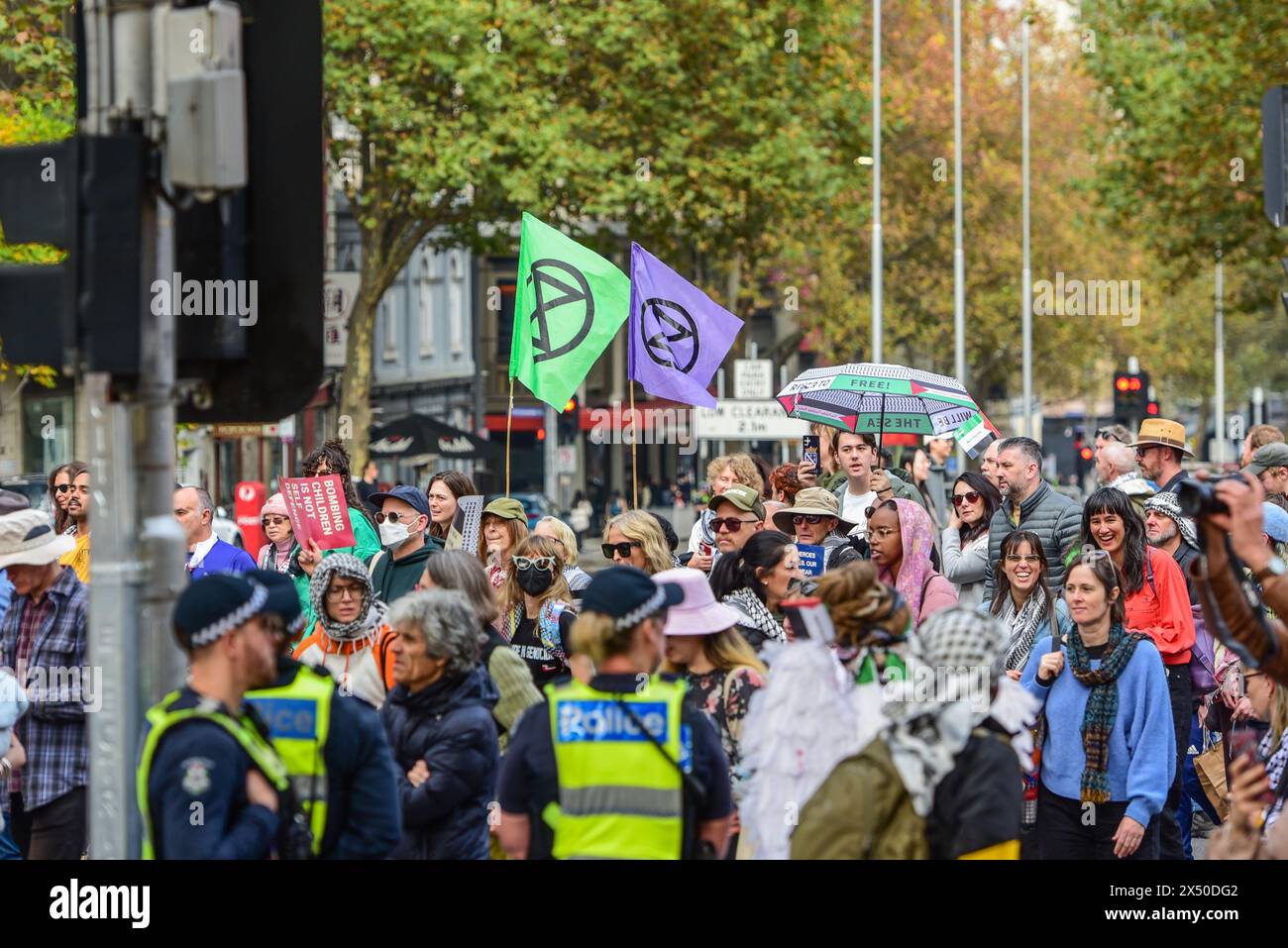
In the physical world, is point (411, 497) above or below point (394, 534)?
above

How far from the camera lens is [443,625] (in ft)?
20.0

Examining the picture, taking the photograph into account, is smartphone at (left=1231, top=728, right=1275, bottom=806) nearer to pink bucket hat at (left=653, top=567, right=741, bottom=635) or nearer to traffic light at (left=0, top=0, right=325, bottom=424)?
pink bucket hat at (left=653, top=567, right=741, bottom=635)

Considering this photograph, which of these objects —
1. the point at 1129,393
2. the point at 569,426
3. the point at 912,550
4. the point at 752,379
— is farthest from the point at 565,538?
the point at 569,426

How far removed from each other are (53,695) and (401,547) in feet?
8.43

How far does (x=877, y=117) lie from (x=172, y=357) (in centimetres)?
3328

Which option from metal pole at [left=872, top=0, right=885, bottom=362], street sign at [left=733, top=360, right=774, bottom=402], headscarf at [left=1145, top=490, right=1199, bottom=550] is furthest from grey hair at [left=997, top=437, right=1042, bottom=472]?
metal pole at [left=872, top=0, right=885, bottom=362]

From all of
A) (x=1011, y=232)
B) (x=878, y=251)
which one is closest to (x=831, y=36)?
(x=878, y=251)

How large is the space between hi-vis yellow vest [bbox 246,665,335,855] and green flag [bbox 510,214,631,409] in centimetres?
552

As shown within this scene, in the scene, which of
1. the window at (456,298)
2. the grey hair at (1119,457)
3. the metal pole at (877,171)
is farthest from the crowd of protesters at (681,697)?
the window at (456,298)

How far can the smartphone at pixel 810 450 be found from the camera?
13359 millimetres

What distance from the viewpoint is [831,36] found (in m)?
31.5

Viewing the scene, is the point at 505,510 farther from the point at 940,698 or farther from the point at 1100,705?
the point at 940,698
